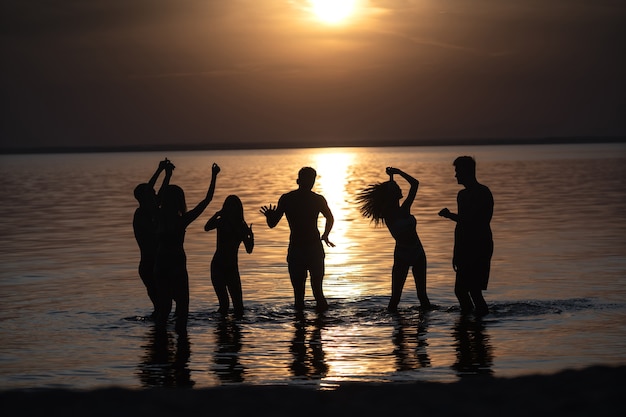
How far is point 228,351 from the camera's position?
36.5ft

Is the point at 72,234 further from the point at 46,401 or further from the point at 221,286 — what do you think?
the point at 46,401

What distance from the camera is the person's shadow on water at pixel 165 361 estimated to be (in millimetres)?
9539

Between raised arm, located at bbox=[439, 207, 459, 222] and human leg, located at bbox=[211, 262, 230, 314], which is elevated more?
raised arm, located at bbox=[439, 207, 459, 222]

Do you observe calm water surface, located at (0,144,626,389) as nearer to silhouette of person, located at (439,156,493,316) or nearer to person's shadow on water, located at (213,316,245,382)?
person's shadow on water, located at (213,316,245,382)

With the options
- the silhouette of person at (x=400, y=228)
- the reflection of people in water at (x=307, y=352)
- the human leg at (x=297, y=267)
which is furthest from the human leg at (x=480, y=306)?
the human leg at (x=297, y=267)

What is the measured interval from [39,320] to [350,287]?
5016 millimetres

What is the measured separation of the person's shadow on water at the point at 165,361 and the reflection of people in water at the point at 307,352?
43.1 inches

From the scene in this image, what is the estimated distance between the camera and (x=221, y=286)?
43.4ft

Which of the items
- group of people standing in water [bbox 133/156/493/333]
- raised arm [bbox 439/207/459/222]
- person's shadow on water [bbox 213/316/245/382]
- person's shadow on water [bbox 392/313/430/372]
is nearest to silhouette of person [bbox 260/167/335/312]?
group of people standing in water [bbox 133/156/493/333]

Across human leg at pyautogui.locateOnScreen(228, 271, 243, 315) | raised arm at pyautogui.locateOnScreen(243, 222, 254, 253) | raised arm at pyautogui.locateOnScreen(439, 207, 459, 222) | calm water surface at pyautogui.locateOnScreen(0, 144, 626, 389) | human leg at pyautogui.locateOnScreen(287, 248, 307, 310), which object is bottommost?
calm water surface at pyautogui.locateOnScreen(0, 144, 626, 389)

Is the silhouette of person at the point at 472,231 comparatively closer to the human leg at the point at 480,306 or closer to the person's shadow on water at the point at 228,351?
the human leg at the point at 480,306

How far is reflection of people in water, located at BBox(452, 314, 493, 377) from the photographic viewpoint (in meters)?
9.95

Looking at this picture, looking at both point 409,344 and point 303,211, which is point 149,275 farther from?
point 409,344

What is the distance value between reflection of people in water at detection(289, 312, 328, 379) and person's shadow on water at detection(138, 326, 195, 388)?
1.09m
